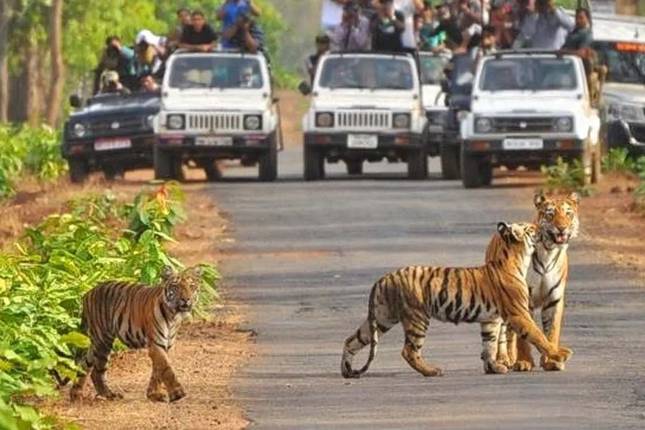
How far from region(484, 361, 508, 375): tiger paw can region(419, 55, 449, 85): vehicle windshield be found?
2459 cm

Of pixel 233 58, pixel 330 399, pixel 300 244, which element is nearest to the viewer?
pixel 330 399

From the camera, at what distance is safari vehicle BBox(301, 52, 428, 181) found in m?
35.8

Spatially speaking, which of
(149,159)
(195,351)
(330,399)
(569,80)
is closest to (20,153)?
(149,159)

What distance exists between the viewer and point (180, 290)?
44.2ft

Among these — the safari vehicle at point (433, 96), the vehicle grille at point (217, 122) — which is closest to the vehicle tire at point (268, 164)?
the vehicle grille at point (217, 122)

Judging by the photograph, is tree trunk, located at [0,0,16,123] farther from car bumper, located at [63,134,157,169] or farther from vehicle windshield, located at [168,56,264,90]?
vehicle windshield, located at [168,56,264,90]

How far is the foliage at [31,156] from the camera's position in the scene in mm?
37531

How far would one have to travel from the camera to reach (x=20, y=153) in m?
39.8

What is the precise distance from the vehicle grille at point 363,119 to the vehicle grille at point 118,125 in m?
2.74

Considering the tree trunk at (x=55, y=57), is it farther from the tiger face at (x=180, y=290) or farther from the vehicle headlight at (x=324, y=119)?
the tiger face at (x=180, y=290)

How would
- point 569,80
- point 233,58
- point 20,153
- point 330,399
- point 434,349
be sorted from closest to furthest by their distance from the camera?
point 330,399 → point 434,349 → point 569,80 → point 233,58 → point 20,153

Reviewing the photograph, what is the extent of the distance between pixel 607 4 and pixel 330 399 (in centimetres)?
3072

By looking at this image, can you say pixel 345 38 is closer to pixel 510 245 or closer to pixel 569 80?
pixel 569 80

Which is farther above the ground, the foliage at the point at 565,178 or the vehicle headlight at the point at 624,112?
the vehicle headlight at the point at 624,112
